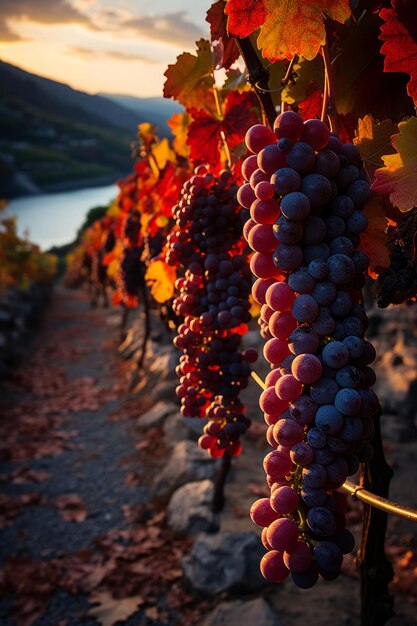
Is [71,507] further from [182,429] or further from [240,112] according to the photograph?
[240,112]

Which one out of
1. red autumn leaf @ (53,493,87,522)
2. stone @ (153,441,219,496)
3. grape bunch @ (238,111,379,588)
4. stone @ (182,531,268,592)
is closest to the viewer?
grape bunch @ (238,111,379,588)

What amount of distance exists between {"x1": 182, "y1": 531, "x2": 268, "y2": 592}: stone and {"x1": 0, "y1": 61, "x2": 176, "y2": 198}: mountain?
4229 inches

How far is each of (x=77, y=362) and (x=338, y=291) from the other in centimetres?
1150

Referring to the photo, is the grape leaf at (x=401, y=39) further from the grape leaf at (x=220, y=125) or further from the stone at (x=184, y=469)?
the stone at (x=184, y=469)

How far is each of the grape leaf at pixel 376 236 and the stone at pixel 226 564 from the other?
8.77 ft

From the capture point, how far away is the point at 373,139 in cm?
107

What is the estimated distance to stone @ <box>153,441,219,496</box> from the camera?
14.8 feet

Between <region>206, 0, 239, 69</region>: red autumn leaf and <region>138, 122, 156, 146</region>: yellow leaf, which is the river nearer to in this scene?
<region>138, 122, 156, 146</region>: yellow leaf

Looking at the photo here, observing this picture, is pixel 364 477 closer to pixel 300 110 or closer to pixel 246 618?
pixel 300 110

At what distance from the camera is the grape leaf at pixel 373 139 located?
1047 mm

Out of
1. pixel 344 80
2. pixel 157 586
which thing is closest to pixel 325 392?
pixel 344 80

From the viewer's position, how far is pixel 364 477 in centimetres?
144

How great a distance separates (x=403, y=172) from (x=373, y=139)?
7.5 inches

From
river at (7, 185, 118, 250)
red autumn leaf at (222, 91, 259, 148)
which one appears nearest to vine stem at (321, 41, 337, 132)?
red autumn leaf at (222, 91, 259, 148)
